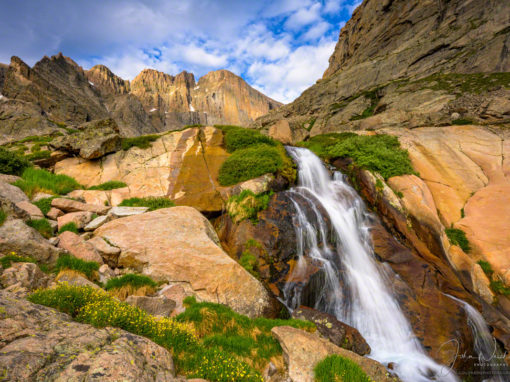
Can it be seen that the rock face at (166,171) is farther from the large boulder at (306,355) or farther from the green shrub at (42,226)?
the large boulder at (306,355)

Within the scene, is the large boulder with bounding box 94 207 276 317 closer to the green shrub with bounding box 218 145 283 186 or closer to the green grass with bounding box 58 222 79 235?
the green grass with bounding box 58 222 79 235

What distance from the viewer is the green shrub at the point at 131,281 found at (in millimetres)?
5918

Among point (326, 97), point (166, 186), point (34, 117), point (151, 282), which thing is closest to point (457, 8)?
point (326, 97)

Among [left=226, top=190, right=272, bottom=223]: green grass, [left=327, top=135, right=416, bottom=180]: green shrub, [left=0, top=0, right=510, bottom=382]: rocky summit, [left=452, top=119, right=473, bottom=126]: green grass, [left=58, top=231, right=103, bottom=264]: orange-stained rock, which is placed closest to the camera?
[left=0, top=0, right=510, bottom=382]: rocky summit

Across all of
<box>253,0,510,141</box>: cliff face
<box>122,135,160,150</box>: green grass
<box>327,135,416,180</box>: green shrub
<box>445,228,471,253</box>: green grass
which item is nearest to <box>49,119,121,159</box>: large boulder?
<box>122,135,160,150</box>: green grass

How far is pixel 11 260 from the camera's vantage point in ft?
15.4

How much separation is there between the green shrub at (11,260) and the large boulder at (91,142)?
10.6 m

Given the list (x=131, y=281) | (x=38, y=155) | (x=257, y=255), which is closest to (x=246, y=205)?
(x=257, y=255)

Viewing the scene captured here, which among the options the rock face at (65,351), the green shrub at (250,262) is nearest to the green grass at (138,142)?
the green shrub at (250,262)

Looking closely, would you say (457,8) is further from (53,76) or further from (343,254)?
(53,76)

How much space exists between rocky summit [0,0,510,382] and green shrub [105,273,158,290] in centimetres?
4

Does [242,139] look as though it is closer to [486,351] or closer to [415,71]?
[486,351]

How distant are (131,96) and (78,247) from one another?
15139 centimetres

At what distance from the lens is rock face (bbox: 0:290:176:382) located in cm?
223
